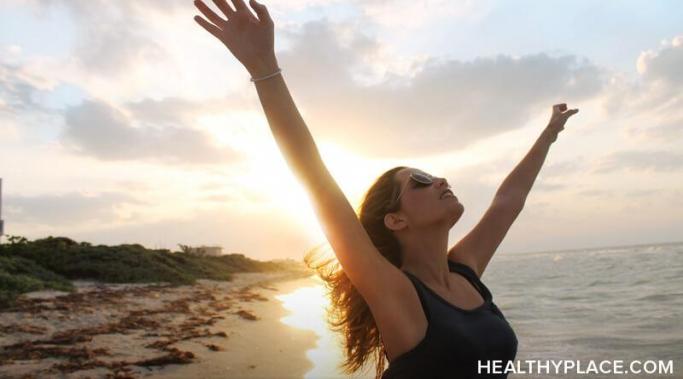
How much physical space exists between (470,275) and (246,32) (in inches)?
76.2

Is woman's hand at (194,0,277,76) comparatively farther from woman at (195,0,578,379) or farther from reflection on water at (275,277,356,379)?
reflection on water at (275,277,356,379)

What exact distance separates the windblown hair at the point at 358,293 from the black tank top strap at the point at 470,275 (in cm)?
37

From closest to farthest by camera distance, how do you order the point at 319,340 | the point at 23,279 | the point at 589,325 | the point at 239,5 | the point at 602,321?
1. the point at 239,5
2. the point at 319,340
3. the point at 589,325
4. the point at 602,321
5. the point at 23,279

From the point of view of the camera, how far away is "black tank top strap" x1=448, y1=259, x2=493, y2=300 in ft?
10.3

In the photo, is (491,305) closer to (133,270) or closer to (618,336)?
(618,336)

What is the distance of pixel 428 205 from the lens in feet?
10.3

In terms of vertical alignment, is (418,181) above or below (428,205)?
above

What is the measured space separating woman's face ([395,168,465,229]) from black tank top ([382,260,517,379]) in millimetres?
474

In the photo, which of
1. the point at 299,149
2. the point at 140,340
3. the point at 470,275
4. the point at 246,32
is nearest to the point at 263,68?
the point at 246,32

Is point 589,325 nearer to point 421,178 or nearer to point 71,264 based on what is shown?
point 421,178

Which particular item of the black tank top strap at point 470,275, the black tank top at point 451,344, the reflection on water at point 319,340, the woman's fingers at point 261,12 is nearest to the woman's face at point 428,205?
the black tank top strap at point 470,275

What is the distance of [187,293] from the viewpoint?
69.4ft

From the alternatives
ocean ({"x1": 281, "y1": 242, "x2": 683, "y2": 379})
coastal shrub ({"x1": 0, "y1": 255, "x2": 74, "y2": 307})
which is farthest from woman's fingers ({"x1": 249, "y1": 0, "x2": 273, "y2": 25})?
coastal shrub ({"x1": 0, "y1": 255, "x2": 74, "y2": 307})

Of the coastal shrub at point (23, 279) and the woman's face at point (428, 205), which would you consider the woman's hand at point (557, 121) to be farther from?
the coastal shrub at point (23, 279)
